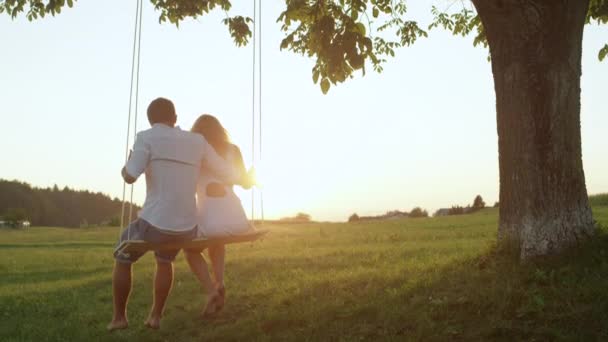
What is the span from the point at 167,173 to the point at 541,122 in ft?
15.5

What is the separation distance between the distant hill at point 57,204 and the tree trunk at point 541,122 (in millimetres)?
70588

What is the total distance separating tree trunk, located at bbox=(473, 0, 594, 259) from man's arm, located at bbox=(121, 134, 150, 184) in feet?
15.5

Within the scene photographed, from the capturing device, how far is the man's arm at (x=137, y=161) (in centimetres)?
670

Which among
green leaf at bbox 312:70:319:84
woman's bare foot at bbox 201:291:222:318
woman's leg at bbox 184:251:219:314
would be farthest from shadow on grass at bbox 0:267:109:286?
woman's leg at bbox 184:251:219:314

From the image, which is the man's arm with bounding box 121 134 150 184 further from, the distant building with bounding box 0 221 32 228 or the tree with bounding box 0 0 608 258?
the distant building with bounding box 0 221 32 228

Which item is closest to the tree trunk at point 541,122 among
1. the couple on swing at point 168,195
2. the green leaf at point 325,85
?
the green leaf at point 325,85

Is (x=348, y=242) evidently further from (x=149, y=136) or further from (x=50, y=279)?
(x=149, y=136)

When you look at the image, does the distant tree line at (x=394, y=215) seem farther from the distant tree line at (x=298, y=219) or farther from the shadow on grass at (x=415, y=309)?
the shadow on grass at (x=415, y=309)

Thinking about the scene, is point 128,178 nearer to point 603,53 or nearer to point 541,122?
point 541,122

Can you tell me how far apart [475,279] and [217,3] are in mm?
6966

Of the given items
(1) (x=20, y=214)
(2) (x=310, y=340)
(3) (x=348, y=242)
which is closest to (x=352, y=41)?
(2) (x=310, y=340)

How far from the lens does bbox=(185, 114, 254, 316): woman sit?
302 inches

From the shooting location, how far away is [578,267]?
317 inches

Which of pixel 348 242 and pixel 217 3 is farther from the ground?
pixel 217 3
